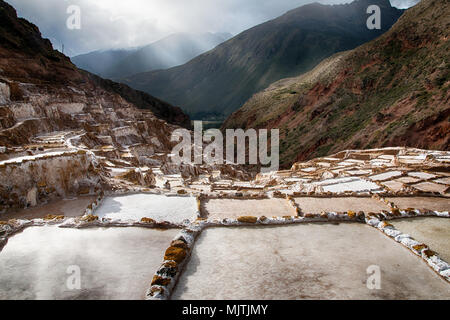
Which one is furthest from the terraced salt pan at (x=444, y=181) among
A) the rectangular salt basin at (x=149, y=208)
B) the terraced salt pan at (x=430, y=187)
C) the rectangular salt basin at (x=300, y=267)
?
the rectangular salt basin at (x=149, y=208)

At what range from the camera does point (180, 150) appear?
39344mm

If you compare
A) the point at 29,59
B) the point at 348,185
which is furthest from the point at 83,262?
the point at 29,59

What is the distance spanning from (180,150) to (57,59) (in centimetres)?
2938

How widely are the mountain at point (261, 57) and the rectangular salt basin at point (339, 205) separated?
118989 millimetres

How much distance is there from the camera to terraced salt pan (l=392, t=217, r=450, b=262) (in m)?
5.66

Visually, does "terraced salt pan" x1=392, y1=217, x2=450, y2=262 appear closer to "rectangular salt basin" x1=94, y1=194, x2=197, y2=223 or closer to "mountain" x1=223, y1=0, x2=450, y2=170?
"rectangular salt basin" x1=94, y1=194, x2=197, y2=223

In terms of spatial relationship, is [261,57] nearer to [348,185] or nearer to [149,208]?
[348,185]

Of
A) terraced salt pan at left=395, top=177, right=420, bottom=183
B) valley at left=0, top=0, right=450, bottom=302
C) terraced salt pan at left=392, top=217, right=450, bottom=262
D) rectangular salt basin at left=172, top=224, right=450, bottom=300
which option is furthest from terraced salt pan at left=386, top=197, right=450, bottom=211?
rectangular salt basin at left=172, top=224, right=450, bottom=300

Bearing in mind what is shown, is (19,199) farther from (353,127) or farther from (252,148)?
(252,148)

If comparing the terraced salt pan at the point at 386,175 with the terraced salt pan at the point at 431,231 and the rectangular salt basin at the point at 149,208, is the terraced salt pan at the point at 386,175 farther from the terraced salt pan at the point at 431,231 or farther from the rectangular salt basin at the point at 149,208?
the rectangular salt basin at the point at 149,208

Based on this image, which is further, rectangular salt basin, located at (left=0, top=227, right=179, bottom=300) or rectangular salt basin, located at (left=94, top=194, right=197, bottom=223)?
rectangular salt basin, located at (left=94, top=194, right=197, bottom=223)

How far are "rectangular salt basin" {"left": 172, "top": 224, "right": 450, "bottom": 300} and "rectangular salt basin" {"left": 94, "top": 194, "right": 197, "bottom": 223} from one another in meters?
2.67

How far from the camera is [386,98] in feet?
114
